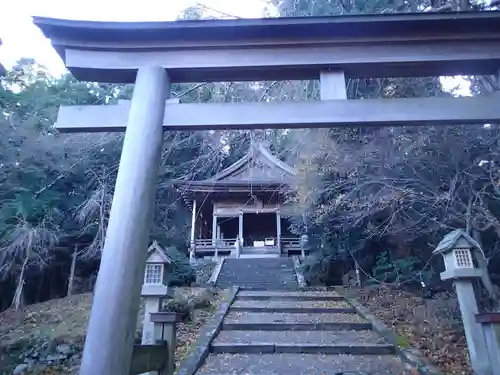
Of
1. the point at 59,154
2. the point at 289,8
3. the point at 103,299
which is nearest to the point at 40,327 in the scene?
the point at 59,154

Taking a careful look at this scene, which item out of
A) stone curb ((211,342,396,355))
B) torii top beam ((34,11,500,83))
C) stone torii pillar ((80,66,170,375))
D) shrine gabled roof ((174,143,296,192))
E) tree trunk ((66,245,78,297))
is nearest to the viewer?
stone torii pillar ((80,66,170,375))

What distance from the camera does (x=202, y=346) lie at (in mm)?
5828

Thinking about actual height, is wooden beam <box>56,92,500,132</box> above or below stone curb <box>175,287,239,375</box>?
above

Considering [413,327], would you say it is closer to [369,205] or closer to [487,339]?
[369,205]

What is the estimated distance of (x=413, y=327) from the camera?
23.2ft

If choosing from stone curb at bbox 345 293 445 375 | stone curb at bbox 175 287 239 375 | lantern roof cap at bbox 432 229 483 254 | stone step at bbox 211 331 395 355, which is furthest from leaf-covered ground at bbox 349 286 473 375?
stone curb at bbox 175 287 239 375

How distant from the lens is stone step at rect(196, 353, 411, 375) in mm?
5031

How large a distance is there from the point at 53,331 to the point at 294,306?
5.38 meters

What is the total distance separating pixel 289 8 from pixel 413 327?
275 inches

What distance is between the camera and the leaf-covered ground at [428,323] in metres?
5.51

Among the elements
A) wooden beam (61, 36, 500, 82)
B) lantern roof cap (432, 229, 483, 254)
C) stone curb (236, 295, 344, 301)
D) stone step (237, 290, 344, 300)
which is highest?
wooden beam (61, 36, 500, 82)

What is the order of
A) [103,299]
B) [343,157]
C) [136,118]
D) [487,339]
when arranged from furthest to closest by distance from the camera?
1. [343,157]
2. [487,339]
3. [136,118]
4. [103,299]

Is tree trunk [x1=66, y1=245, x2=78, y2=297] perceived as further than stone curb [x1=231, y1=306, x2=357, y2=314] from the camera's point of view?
Yes

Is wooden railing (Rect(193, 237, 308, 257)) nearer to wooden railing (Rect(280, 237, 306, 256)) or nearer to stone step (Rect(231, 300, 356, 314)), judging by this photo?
wooden railing (Rect(280, 237, 306, 256))
